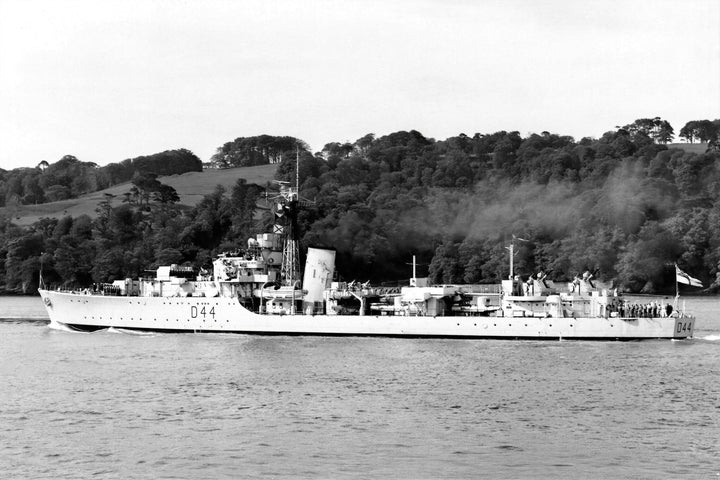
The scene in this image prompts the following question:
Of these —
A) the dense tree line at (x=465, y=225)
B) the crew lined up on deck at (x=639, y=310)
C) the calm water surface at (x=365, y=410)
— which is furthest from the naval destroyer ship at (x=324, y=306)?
the dense tree line at (x=465, y=225)

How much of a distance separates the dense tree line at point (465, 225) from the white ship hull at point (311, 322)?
151ft

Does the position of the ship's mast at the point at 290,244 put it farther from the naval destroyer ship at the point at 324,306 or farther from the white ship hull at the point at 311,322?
the white ship hull at the point at 311,322

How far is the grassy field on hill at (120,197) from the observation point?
174375 millimetres

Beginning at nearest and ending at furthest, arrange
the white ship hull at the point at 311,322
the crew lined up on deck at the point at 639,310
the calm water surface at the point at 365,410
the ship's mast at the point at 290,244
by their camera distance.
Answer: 1. the calm water surface at the point at 365,410
2. the white ship hull at the point at 311,322
3. the crew lined up on deck at the point at 639,310
4. the ship's mast at the point at 290,244

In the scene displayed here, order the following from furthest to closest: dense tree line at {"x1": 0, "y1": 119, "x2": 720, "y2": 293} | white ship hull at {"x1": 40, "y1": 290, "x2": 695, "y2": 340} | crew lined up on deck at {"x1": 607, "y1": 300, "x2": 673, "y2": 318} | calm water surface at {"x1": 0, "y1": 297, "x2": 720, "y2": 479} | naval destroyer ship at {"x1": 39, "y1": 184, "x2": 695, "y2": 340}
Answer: dense tree line at {"x1": 0, "y1": 119, "x2": 720, "y2": 293}, naval destroyer ship at {"x1": 39, "y1": 184, "x2": 695, "y2": 340}, crew lined up on deck at {"x1": 607, "y1": 300, "x2": 673, "y2": 318}, white ship hull at {"x1": 40, "y1": 290, "x2": 695, "y2": 340}, calm water surface at {"x1": 0, "y1": 297, "x2": 720, "y2": 479}

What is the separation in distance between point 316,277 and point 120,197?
12430 centimetres

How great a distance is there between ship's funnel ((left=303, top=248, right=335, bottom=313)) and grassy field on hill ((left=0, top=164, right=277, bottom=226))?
107 meters

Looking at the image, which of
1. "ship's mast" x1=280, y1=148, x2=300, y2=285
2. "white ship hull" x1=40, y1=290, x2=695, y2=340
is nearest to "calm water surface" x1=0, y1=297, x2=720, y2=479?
"white ship hull" x1=40, y1=290, x2=695, y2=340

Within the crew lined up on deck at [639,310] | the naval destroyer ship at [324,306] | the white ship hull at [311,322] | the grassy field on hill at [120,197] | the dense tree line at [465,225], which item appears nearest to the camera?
the white ship hull at [311,322]

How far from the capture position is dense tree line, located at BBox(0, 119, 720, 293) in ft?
378

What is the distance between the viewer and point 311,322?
61.1 meters

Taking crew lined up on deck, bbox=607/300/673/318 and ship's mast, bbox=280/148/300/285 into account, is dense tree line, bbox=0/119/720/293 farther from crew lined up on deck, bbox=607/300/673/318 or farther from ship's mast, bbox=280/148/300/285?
crew lined up on deck, bbox=607/300/673/318

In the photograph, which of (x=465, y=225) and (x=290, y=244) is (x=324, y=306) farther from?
(x=465, y=225)

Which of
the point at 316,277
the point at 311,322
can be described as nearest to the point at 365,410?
the point at 311,322
